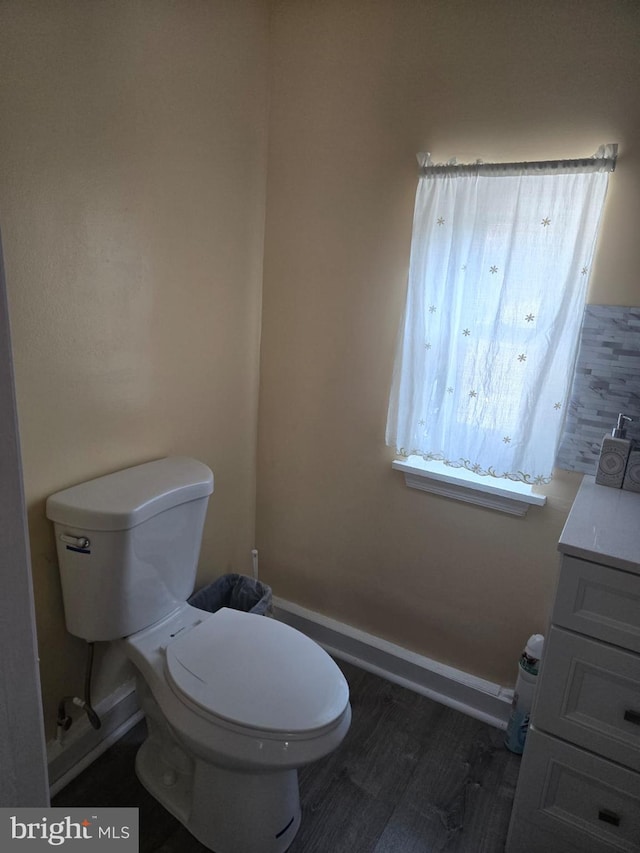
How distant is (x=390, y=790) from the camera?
1.53 m

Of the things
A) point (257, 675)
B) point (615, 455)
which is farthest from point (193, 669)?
point (615, 455)

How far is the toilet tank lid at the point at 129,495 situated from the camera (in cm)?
128

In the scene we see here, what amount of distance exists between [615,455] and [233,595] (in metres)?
1.28

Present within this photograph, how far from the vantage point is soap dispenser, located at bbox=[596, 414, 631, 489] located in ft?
4.72

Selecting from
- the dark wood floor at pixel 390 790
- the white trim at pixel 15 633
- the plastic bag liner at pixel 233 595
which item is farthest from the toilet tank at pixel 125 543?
the white trim at pixel 15 633

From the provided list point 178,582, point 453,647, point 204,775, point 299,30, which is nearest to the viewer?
point 204,775

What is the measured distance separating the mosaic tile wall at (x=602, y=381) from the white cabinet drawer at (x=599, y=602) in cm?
50

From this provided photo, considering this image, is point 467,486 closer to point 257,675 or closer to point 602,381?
→ point 602,381

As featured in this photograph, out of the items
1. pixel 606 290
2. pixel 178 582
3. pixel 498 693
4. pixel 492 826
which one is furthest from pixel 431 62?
pixel 492 826

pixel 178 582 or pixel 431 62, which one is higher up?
pixel 431 62

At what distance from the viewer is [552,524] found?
1.62 m

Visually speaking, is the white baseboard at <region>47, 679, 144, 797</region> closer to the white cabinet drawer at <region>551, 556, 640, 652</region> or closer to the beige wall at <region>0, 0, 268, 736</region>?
the beige wall at <region>0, 0, 268, 736</region>

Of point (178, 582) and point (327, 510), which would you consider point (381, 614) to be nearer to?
point (327, 510)

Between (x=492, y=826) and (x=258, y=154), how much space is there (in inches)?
83.5
